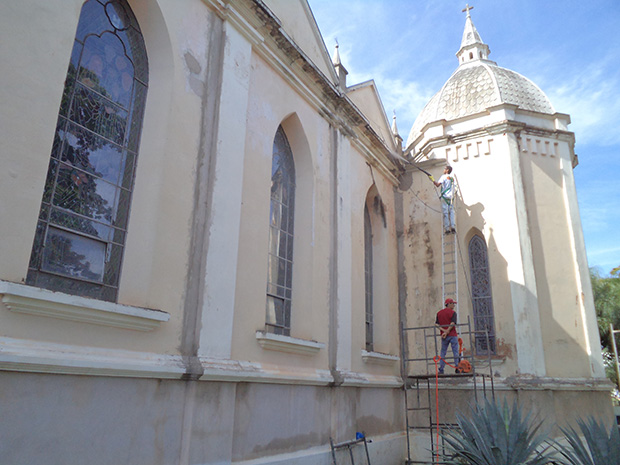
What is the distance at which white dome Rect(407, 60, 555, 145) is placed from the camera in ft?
41.1

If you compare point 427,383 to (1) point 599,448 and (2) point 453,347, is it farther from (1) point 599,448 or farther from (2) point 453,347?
(1) point 599,448

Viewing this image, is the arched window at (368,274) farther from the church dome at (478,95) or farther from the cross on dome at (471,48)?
the cross on dome at (471,48)

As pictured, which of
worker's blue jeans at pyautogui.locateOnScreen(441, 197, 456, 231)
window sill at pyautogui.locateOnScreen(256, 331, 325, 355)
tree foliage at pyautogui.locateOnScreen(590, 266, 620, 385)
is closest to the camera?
window sill at pyautogui.locateOnScreen(256, 331, 325, 355)

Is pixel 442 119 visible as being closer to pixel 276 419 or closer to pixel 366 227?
pixel 366 227

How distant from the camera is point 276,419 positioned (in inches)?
270

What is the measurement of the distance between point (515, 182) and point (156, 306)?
29.6 ft

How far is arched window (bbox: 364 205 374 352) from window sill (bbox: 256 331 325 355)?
297cm

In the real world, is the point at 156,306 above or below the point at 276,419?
above

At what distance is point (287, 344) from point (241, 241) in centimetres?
169

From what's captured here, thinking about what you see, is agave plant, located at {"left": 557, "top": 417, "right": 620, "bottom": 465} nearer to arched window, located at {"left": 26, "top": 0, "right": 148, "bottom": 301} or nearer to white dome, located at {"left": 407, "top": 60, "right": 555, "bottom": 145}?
arched window, located at {"left": 26, "top": 0, "right": 148, "bottom": 301}

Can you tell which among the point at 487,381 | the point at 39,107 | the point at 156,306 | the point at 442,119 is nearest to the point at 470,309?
the point at 487,381

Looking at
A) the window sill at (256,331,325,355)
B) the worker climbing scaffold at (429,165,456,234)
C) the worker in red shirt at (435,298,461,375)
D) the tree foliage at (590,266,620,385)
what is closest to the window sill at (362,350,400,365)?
the worker in red shirt at (435,298,461,375)

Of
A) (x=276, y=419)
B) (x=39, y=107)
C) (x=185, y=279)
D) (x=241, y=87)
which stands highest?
(x=241, y=87)

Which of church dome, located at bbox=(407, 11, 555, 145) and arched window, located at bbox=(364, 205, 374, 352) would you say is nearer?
arched window, located at bbox=(364, 205, 374, 352)
